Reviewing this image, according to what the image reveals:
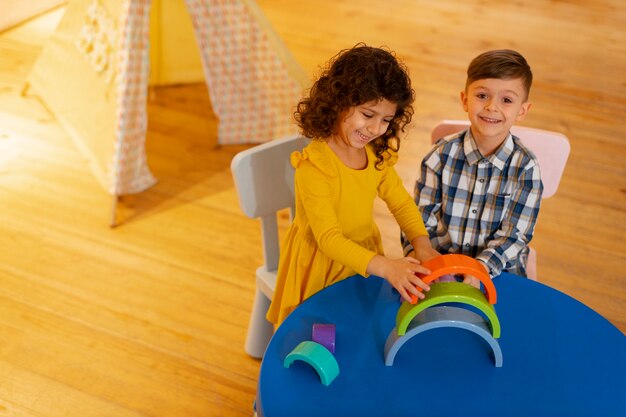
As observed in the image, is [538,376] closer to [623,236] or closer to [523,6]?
[623,236]

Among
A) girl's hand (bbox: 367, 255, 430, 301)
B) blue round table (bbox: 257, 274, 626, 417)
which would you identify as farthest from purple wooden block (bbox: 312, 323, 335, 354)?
girl's hand (bbox: 367, 255, 430, 301)

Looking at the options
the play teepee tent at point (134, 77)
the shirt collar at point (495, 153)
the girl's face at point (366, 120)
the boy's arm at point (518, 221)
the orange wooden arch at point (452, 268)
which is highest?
the girl's face at point (366, 120)

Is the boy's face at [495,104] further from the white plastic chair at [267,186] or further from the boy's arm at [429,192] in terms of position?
the white plastic chair at [267,186]

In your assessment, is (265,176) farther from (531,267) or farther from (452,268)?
(531,267)

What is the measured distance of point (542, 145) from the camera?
180 cm

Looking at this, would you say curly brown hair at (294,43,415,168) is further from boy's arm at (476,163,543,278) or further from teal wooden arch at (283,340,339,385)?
teal wooden arch at (283,340,339,385)

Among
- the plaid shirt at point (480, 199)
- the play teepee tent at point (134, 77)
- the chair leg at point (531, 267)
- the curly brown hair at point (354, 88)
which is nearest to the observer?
the curly brown hair at point (354, 88)

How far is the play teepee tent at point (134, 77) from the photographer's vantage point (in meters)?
2.50

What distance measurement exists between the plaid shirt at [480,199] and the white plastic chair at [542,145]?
121 millimetres

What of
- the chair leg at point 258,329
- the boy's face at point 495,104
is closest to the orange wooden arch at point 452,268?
the boy's face at point 495,104

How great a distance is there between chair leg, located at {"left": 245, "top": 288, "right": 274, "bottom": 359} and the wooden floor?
0.18 ft

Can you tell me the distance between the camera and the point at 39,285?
7.64ft

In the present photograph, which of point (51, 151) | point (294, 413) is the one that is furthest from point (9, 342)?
point (294, 413)

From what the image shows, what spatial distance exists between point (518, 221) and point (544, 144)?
10.6 inches
